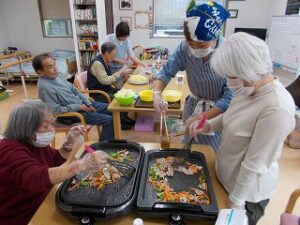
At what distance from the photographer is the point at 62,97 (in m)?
2.27

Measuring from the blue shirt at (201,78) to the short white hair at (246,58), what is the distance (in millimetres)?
522

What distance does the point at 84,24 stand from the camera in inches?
191

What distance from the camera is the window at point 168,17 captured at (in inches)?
202

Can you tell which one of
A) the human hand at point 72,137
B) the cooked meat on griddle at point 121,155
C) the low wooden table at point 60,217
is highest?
the human hand at point 72,137

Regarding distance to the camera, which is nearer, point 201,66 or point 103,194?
point 103,194

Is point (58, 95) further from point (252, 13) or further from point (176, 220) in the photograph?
point (252, 13)

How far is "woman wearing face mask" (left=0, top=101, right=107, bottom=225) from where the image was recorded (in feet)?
3.00

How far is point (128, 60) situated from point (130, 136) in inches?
56.7

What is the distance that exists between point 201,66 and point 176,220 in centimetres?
90

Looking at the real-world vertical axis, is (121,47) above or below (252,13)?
below

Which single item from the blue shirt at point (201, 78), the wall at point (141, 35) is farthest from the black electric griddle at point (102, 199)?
the wall at point (141, 35)

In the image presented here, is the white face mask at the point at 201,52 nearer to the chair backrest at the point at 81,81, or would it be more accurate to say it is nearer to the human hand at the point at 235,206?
the human hand at the point at 235,206

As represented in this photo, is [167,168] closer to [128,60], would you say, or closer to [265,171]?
[265,171]

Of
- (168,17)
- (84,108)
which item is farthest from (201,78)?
(168,17)
